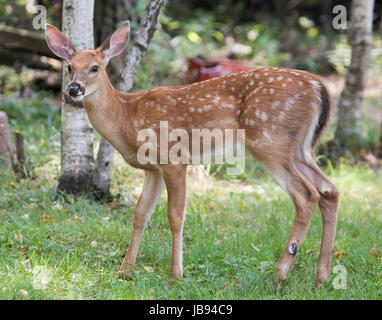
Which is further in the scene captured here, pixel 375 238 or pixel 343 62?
pixel 343 62

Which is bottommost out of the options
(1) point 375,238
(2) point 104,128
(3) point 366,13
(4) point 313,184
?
(1) point 375,238

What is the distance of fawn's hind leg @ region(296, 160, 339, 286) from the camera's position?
179 inches

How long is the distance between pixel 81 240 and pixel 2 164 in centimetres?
226

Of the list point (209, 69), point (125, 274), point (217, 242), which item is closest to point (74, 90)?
point (125, 274)

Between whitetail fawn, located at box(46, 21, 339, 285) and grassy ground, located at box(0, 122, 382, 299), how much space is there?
23 cm

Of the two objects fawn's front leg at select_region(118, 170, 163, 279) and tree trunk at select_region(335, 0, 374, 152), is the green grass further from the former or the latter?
tree trunk at select_region(335, 0, 374, 152)

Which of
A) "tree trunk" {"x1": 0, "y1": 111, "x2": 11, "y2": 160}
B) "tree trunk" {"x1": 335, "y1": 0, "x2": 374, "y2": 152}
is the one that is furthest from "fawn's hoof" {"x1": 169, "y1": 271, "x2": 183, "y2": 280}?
"tree trunk" {"x1": 335, "y1": 0, "x2": 374, "y2": 152}

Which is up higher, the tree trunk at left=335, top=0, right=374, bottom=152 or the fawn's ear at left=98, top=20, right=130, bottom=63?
the fawn's ear at left=98, top=20, right=130, bottom=63

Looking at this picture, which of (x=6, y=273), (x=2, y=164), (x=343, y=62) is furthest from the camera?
(x=343, y=62)

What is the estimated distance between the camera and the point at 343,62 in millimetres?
12273

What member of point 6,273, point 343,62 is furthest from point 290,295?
point 343,62
